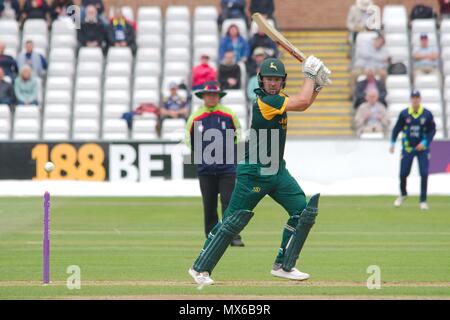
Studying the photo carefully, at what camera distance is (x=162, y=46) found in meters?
30.0

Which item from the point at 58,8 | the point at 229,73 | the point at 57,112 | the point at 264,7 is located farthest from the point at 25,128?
the point at 264,7

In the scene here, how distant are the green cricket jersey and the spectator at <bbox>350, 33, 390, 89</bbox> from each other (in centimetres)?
1663

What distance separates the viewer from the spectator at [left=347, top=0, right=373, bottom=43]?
94.8 feet

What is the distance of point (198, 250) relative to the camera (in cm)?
1523

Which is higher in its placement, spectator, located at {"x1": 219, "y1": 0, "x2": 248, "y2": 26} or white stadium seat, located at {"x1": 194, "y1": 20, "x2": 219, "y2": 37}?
spectator, located at {"x1": 219, "y1": 0, "x2": 248, "y2": 26}

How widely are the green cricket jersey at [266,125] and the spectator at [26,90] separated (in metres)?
16.6

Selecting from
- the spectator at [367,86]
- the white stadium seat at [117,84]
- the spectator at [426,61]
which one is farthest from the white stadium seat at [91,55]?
the spectator at [426,61]

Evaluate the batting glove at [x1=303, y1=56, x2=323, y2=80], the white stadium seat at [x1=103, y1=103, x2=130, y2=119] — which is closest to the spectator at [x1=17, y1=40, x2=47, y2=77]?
the white stadium seat at [x1=103, y1=103, x2=130, y2=119]

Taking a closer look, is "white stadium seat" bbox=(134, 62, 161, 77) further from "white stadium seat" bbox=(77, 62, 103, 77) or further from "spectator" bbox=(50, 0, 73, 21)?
"spectator" bbox=(50, 0, 73, 21)

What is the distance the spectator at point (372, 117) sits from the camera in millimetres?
26594

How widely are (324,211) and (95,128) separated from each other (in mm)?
7752

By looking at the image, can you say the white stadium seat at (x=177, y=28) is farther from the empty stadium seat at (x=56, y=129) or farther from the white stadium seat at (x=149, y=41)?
the empty stadium seat at (x=56, y=129)

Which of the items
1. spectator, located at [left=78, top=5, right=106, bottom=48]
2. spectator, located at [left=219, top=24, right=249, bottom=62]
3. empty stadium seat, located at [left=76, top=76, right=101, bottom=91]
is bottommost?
empty stadium seat, located at [left=76, top=76, right=101, bottom=91]

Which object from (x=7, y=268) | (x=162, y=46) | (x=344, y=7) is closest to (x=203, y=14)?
(x=162, y=46)
